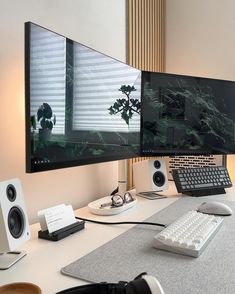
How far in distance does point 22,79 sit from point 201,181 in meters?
0.86

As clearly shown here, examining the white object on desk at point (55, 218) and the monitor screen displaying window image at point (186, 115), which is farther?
the monitor screen displaying window image at point (186, 115)

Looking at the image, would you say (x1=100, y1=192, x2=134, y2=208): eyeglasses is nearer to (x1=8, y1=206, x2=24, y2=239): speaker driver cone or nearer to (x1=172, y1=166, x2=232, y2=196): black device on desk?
(x1=172, y1=166, x2=232, y2=196): black device on desk

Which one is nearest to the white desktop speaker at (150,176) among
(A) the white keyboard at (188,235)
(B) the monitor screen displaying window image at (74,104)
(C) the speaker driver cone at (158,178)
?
(C) the speaker driver cone at (158,178)

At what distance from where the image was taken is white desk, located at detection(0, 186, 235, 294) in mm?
604

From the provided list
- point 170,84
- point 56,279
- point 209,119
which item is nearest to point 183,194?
point 209,119

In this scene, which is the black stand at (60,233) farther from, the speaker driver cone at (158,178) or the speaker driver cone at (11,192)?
the speaker driver cone at (158,178)

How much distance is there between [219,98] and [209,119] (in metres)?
0.12

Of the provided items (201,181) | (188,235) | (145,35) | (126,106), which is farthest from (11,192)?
(145,35)

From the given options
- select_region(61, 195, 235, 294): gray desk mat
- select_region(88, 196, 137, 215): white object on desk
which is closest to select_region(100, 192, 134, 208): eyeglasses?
select_region(88, 196, 137, 215): white object on desk

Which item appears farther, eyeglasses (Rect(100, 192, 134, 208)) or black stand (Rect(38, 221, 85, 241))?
eyeglasses (Rect(100, 192, 134, 208))

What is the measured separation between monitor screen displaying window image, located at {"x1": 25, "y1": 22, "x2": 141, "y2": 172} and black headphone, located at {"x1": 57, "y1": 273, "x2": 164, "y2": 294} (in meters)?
0.32

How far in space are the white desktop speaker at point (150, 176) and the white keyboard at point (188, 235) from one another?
1.44ft

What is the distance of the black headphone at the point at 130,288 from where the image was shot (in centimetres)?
44

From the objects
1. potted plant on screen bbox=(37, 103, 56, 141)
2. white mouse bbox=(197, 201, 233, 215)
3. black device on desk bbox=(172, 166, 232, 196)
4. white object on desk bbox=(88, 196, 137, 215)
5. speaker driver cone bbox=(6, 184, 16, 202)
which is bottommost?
white object on desk bbox=(88, 196, 137, 215)
